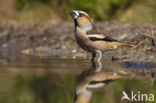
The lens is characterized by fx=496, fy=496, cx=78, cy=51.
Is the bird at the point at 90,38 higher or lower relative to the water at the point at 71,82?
higher

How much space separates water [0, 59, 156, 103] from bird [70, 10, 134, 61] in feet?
0.93

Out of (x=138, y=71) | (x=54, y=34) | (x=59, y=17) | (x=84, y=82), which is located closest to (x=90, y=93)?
(x=84, y=82)

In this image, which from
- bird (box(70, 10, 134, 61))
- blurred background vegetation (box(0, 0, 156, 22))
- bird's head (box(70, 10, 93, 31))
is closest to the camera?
bird (box(70, 10, 134, 61))

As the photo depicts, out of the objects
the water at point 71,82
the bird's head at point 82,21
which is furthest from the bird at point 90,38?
the water at point 71,82

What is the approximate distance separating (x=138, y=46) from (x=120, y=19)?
4940 millimetres

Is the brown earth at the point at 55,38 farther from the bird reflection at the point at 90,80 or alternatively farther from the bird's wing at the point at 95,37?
the bird reflection at the point at 90,80

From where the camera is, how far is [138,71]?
23.4 ft

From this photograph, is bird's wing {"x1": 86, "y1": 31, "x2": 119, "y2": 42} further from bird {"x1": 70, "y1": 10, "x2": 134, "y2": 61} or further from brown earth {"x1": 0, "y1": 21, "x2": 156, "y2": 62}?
brown earth {"x1": 0, "y1": 21, "x2": 156, "y2": 62}

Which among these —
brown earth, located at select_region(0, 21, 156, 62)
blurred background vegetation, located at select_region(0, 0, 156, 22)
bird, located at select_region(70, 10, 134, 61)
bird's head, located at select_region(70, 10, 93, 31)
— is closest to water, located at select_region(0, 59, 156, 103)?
bird, located at select_region(70, 10, 134, 61)

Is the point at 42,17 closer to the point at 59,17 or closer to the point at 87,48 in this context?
the point at 59,17

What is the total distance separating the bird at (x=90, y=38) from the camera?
863cm

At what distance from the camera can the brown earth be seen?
10.1 m

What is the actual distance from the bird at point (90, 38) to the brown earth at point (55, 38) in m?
0.38

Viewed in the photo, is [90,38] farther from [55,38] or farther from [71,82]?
[55,38]
